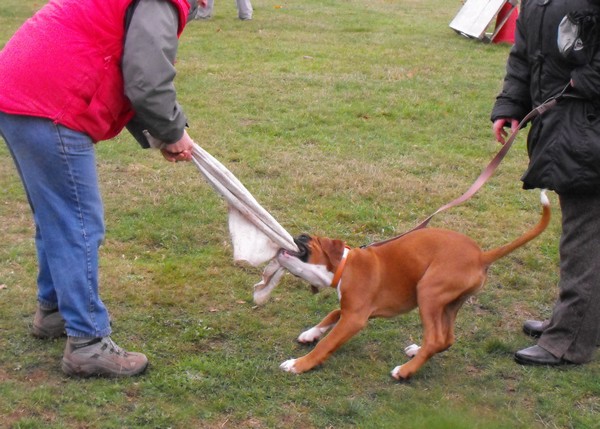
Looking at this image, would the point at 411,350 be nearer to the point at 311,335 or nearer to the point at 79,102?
the point at 311,335

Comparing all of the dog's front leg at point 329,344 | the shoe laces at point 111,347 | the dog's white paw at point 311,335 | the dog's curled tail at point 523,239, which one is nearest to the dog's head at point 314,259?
the dog's front leg at point 329,344

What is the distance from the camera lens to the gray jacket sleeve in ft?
11.3

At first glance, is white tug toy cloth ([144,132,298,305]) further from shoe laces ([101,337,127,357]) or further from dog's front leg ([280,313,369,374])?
shoe laces ([101,337,127,357])

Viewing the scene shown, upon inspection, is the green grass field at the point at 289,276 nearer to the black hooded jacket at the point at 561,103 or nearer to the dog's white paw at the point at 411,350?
the dog's white paw at the point at 411,350

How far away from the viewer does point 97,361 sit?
13.0 feet

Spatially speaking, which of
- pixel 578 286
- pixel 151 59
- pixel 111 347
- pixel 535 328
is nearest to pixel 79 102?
pixel 151 59

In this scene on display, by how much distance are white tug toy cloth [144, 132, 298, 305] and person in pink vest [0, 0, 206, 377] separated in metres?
0.18

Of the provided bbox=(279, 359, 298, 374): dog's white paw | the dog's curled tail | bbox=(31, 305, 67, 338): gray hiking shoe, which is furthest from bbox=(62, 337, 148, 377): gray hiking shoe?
the dog's curled tail

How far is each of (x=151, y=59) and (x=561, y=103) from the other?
1985 mm

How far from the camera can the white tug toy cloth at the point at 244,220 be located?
158 inches

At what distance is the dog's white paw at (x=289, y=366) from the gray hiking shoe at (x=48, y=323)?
119 cm

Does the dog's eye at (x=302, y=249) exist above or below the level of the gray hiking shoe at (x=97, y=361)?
above

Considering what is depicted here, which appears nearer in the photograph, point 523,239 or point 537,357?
point 523,239

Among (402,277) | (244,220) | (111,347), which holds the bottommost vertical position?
(111,347)
